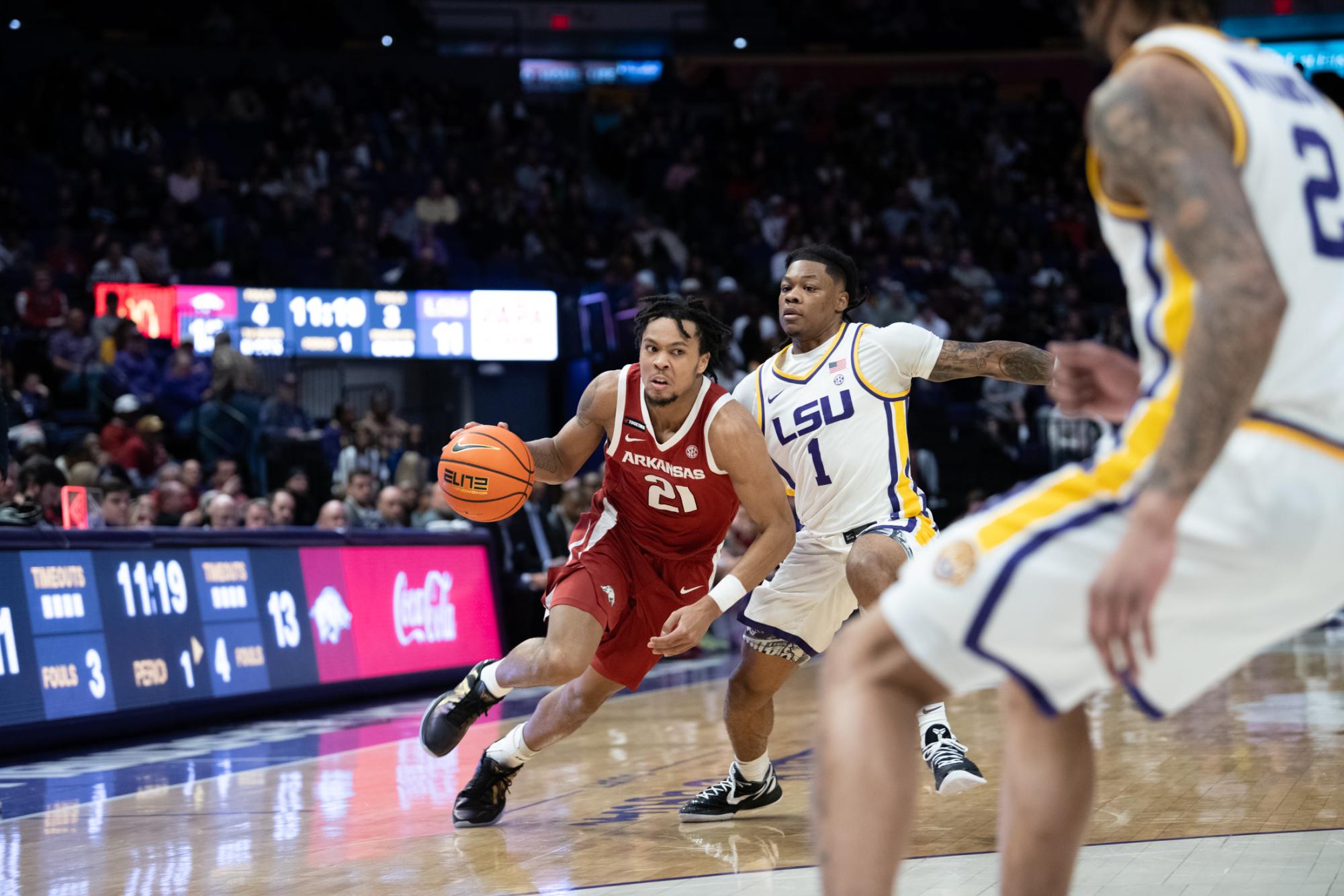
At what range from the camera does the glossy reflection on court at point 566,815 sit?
171 inches

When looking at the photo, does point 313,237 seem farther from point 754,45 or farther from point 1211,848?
point 1211,848

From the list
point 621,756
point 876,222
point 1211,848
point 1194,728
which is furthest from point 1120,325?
point 1211,848

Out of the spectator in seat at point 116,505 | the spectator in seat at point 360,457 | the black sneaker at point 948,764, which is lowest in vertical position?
the black sneaker at point 948,764

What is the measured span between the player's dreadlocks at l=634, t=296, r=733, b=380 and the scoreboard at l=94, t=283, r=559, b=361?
10.2 metres

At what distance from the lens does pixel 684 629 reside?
436 cm

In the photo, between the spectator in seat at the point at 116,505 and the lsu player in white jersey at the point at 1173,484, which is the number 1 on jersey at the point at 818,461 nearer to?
the lsu player in white jersey at the point at 1173,484

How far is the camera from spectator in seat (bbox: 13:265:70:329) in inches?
537

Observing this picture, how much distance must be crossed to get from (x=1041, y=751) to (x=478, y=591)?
9.13 m

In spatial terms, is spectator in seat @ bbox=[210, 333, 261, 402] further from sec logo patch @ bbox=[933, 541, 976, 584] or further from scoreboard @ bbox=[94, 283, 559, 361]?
sec logo patch @ bbox=[933, 541, 976, 584]

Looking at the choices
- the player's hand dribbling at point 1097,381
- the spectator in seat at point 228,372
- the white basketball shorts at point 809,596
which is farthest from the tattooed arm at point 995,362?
the spectator in seat at point 228,372

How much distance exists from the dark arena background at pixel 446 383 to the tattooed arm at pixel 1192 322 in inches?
13.5

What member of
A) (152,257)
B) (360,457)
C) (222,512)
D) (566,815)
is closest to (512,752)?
(566,815)

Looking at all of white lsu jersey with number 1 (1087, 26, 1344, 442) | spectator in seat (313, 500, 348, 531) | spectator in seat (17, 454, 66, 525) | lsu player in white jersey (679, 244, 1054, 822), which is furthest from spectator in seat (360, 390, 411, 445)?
white lsu jersey with number 1 (1087, 26, 1344, 442)

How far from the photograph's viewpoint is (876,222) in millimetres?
20484
